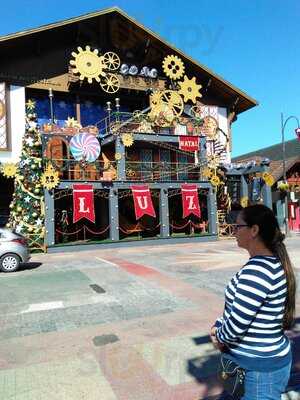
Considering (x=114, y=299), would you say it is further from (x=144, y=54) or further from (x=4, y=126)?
(x=144, y=54)

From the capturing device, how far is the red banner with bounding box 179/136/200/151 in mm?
25156

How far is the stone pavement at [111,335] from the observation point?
15.6 feet

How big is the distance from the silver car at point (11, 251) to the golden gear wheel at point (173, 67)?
1741cm

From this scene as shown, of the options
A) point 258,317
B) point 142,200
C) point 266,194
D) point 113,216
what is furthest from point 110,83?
point 258,317

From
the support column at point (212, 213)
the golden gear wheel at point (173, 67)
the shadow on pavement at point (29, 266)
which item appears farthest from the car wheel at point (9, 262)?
the golden gear wheel at point (173, 67)

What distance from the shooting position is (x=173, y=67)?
2805 cm

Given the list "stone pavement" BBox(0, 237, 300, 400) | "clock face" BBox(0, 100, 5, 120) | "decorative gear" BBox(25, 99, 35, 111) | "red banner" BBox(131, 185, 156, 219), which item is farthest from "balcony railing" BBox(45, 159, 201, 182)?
"stone pavement" BBox(0, 237, 300, 400)

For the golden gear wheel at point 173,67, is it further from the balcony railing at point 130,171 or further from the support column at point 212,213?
the support column at point 212,213

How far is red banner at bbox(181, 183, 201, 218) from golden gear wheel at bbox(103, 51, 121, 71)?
850 cm

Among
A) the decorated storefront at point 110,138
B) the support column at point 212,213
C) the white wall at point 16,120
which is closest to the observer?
the decorated storefront at point 110,138

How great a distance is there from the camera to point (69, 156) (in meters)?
24.0

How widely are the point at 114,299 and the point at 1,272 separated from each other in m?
6.08

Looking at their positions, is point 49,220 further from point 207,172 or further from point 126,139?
point 207,172

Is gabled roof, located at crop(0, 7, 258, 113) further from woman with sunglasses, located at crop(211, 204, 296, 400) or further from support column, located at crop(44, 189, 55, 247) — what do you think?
woman with sunglasses, located at crop(211, 204, 296, 400)
